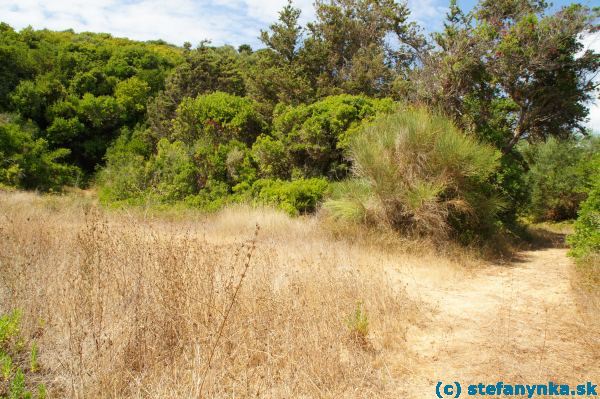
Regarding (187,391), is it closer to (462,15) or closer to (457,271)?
(457,271)

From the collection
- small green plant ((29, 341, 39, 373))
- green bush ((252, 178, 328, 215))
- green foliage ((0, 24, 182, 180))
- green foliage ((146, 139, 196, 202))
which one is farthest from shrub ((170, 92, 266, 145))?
small green plant ((29, 341, 39, 373))

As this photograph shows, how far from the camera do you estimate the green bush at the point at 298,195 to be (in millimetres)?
10766

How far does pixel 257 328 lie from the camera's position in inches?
134

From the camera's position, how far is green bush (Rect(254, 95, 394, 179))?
11.7 metres

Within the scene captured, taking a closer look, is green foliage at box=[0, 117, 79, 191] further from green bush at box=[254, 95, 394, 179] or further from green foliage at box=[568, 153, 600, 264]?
green foliage at box=[568, 153, 600, 264]

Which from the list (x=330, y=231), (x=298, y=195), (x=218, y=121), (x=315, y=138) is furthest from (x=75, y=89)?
(x=330, y=231)

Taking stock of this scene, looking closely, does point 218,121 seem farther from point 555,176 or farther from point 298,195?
point 555,176

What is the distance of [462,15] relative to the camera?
41.1 feet

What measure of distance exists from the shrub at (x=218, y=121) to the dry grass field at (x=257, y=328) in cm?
934

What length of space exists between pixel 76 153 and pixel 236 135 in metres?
14.9

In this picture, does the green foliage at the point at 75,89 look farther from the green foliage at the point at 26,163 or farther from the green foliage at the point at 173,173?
the green foliage at the point at 173,173

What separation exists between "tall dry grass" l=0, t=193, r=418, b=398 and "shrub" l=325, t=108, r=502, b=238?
134 inches

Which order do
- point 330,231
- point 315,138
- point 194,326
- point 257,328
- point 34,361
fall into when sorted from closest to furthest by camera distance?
point 34,361
point 194,326
point 257,328
point 330,231
point 315,138

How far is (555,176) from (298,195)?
1391 centimetres
